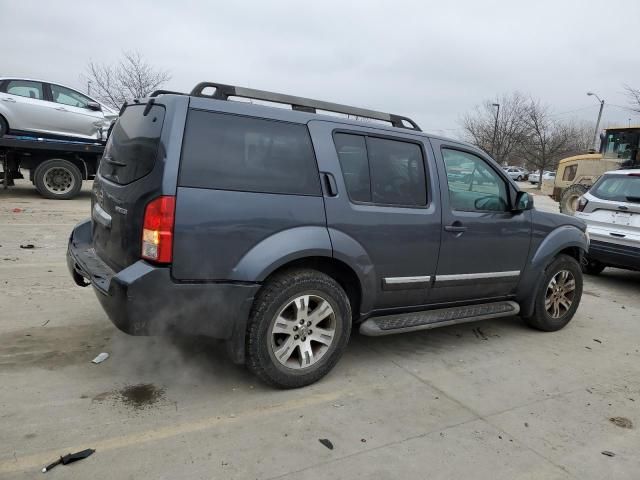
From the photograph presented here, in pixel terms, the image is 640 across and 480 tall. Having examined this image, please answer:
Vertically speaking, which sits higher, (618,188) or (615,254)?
(618,188)

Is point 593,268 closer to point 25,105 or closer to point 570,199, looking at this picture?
point 570,199

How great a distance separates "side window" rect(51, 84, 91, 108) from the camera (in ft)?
36.8

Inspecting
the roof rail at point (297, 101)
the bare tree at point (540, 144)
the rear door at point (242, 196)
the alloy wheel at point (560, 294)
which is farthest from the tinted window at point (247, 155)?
the bare tree at point (540, 144)

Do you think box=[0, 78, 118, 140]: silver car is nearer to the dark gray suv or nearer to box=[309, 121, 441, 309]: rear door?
the dark gray suv

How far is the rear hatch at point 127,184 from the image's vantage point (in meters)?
2.96

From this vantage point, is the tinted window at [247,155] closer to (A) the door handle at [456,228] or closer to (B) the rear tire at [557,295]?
(A) the door handle at [456,228]

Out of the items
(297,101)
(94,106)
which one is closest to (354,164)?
(297,101)

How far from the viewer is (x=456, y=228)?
4.00 metres

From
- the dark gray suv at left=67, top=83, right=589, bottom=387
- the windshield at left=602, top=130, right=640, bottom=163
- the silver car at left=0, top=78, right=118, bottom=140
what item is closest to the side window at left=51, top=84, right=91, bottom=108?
the silver car at left=0, top=78, right=118, bottom=140

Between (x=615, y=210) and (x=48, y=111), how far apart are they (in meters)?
11.2

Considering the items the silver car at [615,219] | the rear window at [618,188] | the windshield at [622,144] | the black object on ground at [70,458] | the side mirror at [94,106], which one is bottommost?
the black object on ground at [70,458]

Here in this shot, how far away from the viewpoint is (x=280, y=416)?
306cm

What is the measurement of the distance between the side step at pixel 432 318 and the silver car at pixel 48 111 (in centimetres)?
1014

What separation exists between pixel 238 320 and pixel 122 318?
67cm
